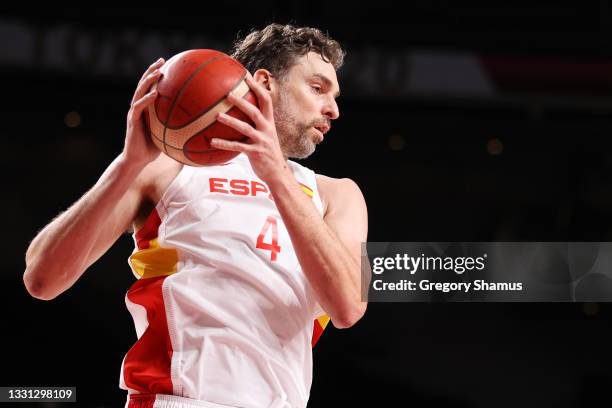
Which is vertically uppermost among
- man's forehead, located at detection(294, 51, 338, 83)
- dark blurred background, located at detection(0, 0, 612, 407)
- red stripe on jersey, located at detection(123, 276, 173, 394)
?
dark blurred background, located at detection(0, 0, 612, 407)

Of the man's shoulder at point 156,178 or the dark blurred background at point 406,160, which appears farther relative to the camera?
the dark blurred background at point 406,160

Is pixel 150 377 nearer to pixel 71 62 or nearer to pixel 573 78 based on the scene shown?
pixel 71 62

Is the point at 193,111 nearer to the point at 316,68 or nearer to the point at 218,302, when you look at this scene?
the point at 218,302

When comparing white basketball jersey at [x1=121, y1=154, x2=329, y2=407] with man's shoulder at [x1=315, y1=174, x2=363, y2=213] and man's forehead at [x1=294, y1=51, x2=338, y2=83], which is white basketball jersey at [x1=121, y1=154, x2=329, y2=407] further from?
man's forehead at [x1=294, y1=51, x2=338, y2=83]

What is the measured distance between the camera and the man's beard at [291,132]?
237 cm

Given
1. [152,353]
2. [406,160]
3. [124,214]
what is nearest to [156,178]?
[124,214]

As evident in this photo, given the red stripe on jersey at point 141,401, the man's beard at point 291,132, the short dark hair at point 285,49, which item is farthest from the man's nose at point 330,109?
the red stripe on jersey at point 141,401

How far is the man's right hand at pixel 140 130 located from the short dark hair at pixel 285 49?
2.42 ft

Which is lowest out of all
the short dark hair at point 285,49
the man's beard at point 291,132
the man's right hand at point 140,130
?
the man's right hand at point 140,130

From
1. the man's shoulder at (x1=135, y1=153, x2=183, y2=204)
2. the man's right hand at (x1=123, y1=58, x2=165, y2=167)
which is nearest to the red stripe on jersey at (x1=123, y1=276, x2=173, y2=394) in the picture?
the man's shoulder at (x1=135, y1=153, x2=183, y2=204)

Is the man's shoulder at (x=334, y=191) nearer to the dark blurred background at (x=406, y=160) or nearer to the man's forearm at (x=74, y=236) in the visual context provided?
the man's forearm at (x=74, y=236)

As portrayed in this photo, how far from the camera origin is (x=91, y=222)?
6.04 ft

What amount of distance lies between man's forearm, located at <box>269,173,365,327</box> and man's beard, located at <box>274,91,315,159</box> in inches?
17.9

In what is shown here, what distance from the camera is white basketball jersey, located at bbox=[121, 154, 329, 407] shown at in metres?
1.91
